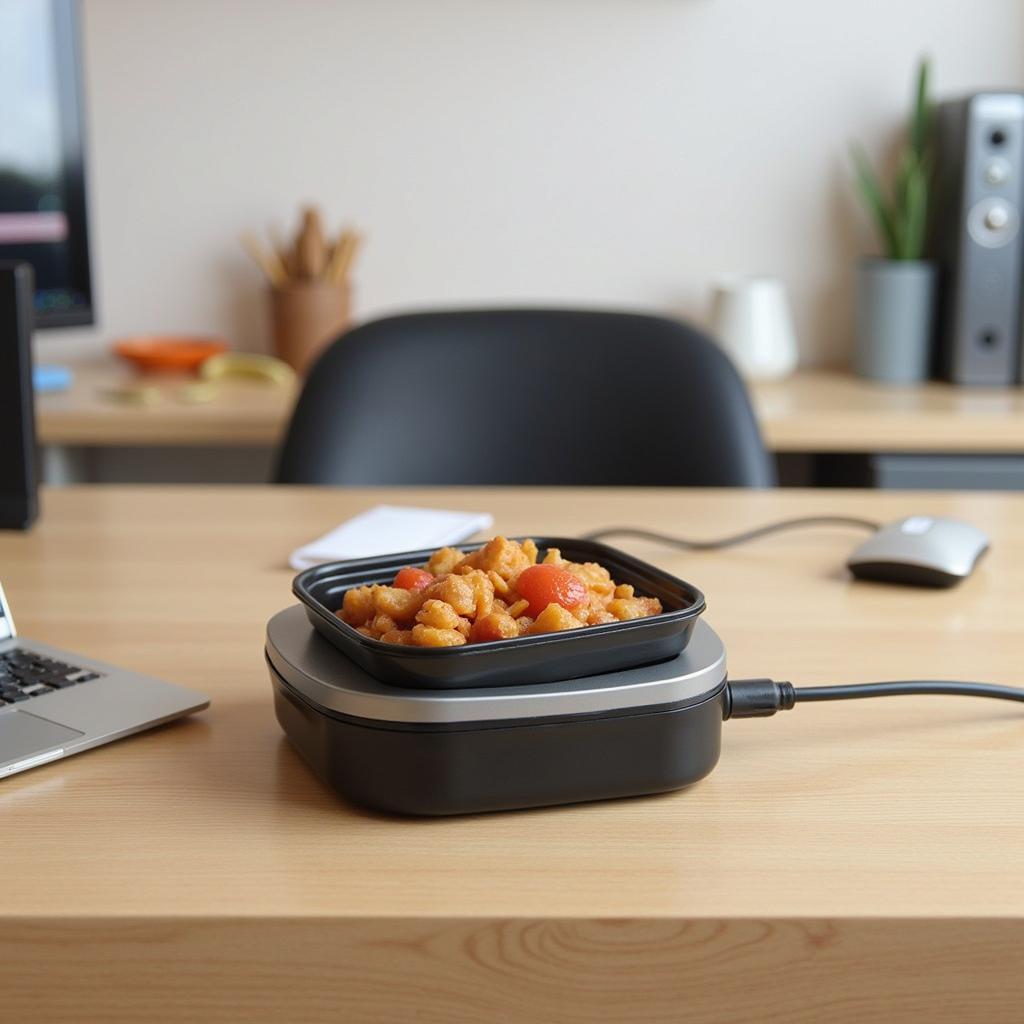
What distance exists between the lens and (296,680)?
24.6 inches

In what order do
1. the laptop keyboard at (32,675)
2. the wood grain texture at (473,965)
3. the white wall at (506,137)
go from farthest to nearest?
the white wall at (506,137)
the laptop keyboard at (32,675)
the wood grain texture at (473,965)

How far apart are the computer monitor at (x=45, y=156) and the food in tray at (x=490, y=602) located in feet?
4.93

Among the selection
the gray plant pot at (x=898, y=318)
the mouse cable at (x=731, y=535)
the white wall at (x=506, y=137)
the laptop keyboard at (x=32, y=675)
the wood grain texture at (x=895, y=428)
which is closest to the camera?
the laptop keyboard at (x=32, y=675)

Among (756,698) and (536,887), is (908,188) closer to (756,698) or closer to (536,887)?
(756,698)

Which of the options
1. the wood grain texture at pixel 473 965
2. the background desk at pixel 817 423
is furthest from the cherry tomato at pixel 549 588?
the background desk at pixel 817 423

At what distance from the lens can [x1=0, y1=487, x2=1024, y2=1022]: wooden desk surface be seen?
1.65 ft

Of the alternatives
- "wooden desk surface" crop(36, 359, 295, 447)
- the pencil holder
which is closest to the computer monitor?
"wooden desk surface" crop(36, 359, 295, 447)

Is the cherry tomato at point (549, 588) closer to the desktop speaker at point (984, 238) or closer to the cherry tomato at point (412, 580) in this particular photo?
the cherry tomato at point (412, 580)

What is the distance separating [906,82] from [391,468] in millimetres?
1362

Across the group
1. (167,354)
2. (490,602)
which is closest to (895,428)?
(167,354)

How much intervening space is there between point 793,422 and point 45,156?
3.79ft

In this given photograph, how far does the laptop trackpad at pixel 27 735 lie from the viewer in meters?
0.64

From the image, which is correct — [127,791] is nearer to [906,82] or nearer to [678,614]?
[678,614]

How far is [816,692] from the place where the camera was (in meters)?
0.69
